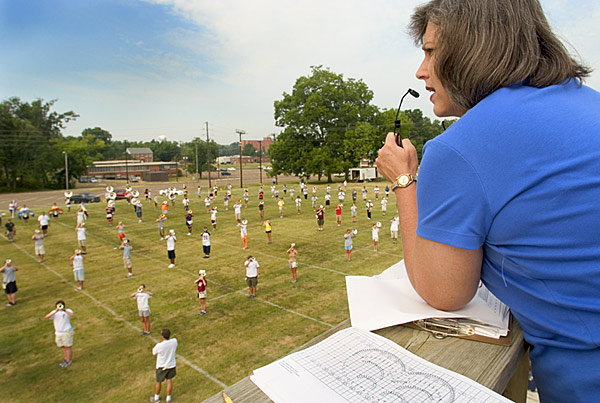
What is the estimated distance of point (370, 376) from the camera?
975 millimetres

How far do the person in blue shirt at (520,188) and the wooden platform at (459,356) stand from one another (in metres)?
0.09

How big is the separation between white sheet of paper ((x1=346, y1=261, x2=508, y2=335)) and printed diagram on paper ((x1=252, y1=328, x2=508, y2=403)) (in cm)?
11

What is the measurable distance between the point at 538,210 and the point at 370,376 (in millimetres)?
607

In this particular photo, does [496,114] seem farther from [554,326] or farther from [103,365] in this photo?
[103,365]

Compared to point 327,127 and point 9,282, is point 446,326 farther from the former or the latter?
point 327,127

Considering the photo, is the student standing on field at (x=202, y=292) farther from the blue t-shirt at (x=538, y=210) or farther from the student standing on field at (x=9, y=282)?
the blue t-shirt at (x=538, y=210)

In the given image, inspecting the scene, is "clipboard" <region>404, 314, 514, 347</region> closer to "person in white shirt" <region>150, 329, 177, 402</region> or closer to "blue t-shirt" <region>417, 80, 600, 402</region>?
"blue t-shirt" <region>417, 80, 600, 402</region>

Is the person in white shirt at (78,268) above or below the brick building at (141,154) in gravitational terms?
below

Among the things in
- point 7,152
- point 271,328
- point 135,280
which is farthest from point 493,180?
point 7,152

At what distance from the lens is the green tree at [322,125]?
174 ft

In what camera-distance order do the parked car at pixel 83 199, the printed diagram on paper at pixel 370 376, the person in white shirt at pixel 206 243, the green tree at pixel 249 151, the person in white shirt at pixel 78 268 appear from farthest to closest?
the green tree at pixel 249 151, the parked car at pixel 83 199, the person in white shirt at pixel 206 243, the person in white shirt at pixel 78 268, the printed diagram on paper at pixel 370 376

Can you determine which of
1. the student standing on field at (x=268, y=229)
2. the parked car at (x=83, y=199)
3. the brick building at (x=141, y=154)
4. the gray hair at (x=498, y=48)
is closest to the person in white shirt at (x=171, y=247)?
the student standing on field at (x=268, y=229)

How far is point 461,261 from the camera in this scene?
3.62ft

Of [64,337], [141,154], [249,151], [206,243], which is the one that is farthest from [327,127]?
[249,151]
